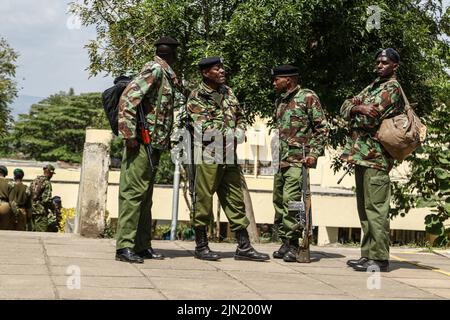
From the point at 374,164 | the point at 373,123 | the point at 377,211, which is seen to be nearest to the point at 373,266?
the point at 377,211

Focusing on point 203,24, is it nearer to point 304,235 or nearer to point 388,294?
point 304,235

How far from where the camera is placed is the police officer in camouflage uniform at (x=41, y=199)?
512 inches

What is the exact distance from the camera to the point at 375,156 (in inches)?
251

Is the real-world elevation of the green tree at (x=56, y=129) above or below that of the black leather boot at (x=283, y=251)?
above

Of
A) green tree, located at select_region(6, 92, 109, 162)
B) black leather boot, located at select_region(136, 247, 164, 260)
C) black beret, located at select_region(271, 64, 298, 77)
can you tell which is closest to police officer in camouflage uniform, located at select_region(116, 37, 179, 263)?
black leather boot, located at select_region(136, 247, 164, 260)

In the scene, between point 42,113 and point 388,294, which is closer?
point 388,294

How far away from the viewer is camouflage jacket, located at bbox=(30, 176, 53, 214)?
42.8 feet

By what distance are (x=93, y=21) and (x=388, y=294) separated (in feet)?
34.8

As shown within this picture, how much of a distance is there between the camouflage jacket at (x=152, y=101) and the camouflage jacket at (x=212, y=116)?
26cm

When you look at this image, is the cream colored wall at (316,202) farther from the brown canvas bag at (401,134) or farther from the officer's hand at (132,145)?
the officer's hand at (132,145)

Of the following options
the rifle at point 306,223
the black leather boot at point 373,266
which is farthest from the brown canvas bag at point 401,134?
the black leather boot at point 373,266

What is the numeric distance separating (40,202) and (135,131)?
762cm

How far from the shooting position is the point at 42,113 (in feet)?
222
